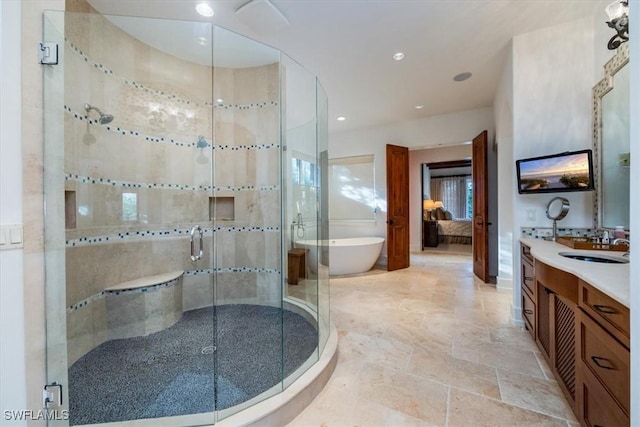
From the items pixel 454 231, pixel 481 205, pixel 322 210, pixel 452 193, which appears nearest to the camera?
pixel 322 210

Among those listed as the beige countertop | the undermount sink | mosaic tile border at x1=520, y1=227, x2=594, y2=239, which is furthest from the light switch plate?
mosaic tile border at x1=520, y1=227, x2=594, y2=239

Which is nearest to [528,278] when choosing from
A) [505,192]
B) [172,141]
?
[505,192]

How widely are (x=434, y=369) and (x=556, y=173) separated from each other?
6.64 feet

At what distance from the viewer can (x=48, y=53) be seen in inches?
49.5

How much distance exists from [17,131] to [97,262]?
1.35 m

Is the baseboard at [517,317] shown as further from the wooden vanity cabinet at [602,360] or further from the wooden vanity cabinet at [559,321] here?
the wooden vanity cabinet at [602,360]

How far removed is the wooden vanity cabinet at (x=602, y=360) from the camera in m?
0.94

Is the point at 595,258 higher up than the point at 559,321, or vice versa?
the point at 595,258

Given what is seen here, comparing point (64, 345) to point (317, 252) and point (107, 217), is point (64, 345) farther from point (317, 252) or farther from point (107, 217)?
point (317, 252)

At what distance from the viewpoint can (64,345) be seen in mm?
1341

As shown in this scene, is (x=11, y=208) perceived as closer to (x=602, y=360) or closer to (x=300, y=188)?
(x=300, y=188)

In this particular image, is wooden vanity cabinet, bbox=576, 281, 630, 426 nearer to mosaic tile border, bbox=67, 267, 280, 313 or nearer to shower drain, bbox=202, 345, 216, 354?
shower drain, bbox=202, 345, 216, 354

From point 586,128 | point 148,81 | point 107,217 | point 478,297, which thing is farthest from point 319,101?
point 478,297

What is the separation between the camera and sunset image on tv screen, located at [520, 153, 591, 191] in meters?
2.17
